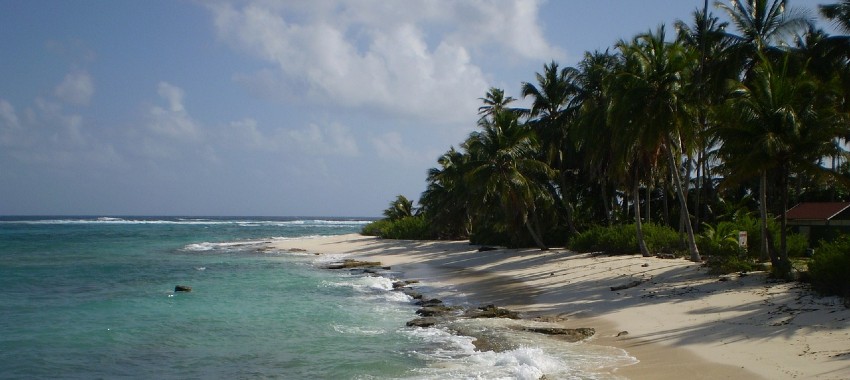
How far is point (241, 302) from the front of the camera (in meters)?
20.2

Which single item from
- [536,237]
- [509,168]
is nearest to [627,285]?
[509,168]

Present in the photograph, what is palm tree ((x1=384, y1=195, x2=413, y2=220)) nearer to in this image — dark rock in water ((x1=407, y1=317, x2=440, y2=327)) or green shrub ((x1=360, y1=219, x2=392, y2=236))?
green shrub ((x1=360, y1=219, x2=392, y2=236))

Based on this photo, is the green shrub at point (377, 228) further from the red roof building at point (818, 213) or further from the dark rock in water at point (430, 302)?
the dark rock in water at point (430, 302)

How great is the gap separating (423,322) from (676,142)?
1410cm

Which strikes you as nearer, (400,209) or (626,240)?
(626,240)

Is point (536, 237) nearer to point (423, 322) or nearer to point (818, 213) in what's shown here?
point (818, 213)

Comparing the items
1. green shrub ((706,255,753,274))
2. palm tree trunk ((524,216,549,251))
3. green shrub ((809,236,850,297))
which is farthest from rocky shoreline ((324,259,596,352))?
palm tree trunk ((524,216,549,251))

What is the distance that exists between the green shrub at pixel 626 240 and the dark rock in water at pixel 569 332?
12786mm

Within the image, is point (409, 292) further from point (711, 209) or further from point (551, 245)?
point (711, 209)

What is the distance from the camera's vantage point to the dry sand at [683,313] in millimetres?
9734

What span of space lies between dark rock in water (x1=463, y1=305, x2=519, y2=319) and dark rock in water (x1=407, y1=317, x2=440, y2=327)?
95 cm

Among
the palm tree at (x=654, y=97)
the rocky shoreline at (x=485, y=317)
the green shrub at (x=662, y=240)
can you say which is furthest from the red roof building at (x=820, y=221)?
the rocky shoreline at (x=485, y=317)

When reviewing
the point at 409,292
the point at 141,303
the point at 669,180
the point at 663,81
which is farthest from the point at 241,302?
the point at 669,180

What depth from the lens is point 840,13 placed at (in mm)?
20109
